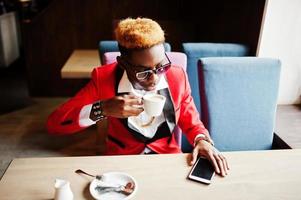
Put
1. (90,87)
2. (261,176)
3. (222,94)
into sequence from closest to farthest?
(261,176) < (90,87) < (222,94)

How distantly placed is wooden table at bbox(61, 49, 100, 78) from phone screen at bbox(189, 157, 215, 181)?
1.92 metres

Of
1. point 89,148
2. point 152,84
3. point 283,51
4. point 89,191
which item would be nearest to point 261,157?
point 152,84

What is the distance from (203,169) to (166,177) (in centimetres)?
15

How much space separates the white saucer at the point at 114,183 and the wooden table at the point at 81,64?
6.33 ft

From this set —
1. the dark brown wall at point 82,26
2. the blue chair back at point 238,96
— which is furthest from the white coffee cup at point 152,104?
the dark brown wall at point 82,26

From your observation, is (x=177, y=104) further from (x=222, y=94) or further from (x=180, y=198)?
(x=180, y=198)

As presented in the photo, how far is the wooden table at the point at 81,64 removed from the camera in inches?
113

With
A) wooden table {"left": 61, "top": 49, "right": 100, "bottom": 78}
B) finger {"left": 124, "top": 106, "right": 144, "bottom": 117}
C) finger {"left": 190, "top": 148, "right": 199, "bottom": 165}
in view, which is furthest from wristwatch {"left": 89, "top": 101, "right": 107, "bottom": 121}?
wooden table {"left": 61, "top": 49, "right": 100, "bottom": 78}

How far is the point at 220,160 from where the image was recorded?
113 centimetres

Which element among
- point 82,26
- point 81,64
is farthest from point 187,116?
point 82,26

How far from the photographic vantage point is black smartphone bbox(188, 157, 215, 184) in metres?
1.05

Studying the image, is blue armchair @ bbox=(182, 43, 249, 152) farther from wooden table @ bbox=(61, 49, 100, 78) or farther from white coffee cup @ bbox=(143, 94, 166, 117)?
wooden table @ bbox=(61, 49, 100, 78)

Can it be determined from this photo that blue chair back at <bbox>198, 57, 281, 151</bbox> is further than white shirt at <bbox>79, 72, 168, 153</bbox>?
Yes

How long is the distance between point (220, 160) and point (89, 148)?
1.90 m
